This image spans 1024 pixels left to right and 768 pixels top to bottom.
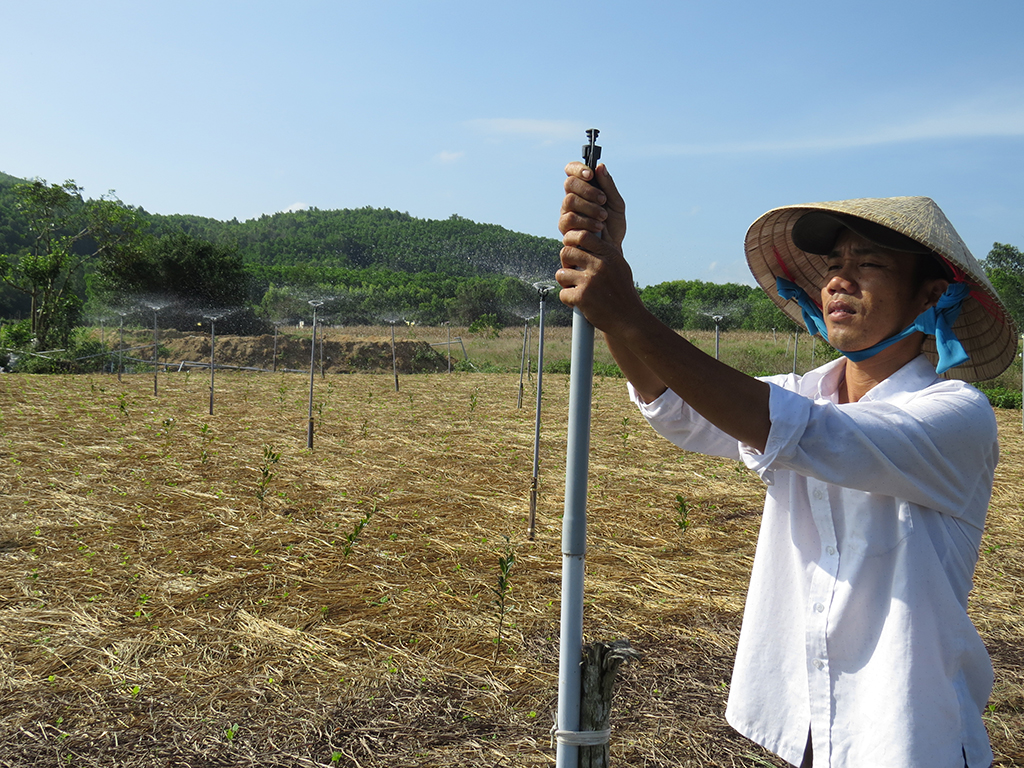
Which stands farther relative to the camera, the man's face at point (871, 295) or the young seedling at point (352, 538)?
the young seedling at point (352, 538)

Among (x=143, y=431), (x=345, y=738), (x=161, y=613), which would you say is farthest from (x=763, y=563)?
(x=143, y=431)

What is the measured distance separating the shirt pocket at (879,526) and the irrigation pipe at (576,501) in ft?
1.40

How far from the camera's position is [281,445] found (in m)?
7.68

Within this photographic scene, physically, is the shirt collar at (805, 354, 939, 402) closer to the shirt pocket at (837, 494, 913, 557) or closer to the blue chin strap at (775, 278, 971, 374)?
the blue chin strap at (775, 278, 971, 374)

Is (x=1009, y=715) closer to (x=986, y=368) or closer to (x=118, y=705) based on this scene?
(x=986, y=368)

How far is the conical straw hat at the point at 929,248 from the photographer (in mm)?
1083

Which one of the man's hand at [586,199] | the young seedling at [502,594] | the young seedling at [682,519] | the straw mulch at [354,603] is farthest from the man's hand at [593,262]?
the young seedling at [682,519]

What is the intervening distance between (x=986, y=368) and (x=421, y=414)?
946 centimetres

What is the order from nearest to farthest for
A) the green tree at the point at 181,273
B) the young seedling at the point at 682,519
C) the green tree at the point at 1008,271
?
the young seedling at the point at 682,519 → the green tree at the point at 1008,271 → the green tree at the point at 181,273

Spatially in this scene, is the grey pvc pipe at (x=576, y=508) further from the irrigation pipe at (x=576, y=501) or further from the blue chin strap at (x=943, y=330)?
the blue chin strap at (x=943, y=330)

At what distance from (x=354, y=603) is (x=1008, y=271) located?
848 inches

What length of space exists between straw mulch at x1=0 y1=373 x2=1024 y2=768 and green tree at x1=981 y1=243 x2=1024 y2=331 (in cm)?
1243

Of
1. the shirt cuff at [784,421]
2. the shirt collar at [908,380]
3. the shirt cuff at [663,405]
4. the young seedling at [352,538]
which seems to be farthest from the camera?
the young seedling at [352,538]

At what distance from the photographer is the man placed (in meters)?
0.95
